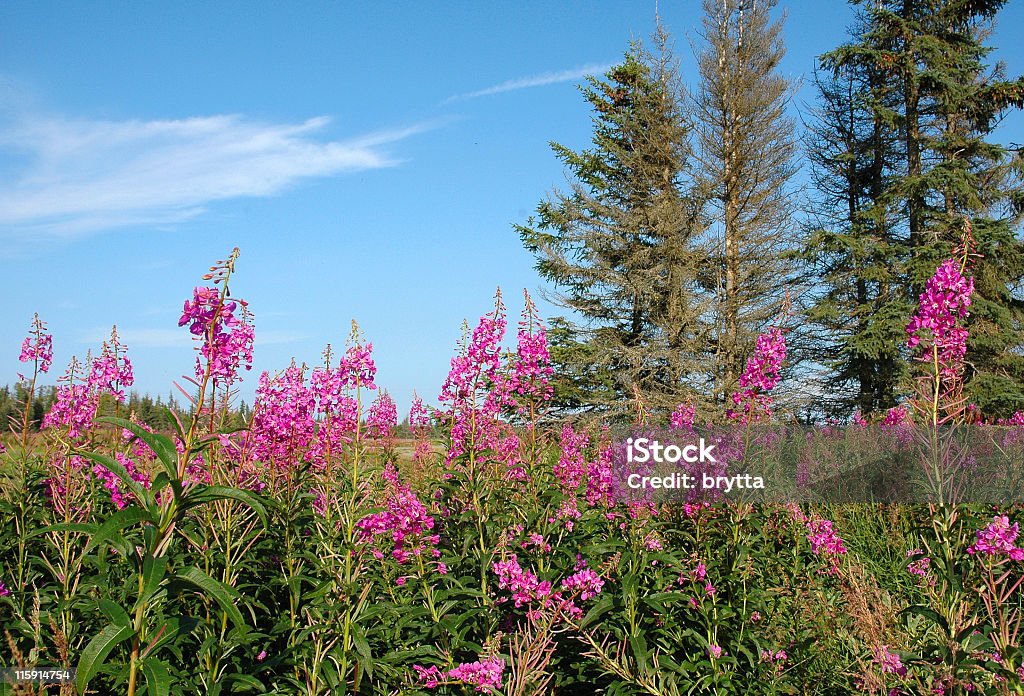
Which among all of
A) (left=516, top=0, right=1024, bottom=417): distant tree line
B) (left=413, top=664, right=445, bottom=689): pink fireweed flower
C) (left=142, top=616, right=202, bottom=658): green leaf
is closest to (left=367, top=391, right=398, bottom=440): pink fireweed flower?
(left=413, top=664, right=445, bottom=689): pink fireweed flower

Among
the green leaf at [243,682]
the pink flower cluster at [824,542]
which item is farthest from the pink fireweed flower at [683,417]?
the green leaf at [243,682]

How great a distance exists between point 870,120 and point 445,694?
22312mm

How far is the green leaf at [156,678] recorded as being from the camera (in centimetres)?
201

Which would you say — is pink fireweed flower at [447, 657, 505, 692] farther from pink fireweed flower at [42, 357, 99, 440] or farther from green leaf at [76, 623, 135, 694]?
pink fireweed flower at [42, 357, 99, 440]

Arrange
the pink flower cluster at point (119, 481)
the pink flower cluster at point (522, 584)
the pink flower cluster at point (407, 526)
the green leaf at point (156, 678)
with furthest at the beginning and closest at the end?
the pink flower cluster at point (119, 481) → the pink flower cluster at point (407, 526) → the pink flower cluster at point (522, 584) → the green leaf at point (156, 678)

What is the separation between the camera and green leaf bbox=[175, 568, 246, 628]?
6.33 ft

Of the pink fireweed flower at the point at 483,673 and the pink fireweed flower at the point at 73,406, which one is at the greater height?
the pink fireweed flower at the point at 73,406

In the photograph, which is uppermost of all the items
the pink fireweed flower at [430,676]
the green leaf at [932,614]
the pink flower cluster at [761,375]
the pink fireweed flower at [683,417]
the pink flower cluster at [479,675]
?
the pink flower cluster at [761,375]

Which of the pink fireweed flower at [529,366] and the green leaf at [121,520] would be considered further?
the pink fireweed flower at [529,366]

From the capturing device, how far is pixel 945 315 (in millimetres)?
3424

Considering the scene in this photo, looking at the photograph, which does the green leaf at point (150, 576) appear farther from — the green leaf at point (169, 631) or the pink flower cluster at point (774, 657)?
the pink flower cluster at point (774, 657)

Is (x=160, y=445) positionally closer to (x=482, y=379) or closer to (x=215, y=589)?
(x=215, y=589)

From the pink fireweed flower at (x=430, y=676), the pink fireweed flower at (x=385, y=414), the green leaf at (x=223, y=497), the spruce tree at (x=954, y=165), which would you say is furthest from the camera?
the spruce tree at (x=954, y=165)

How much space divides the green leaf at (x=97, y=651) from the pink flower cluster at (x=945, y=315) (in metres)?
3.27
